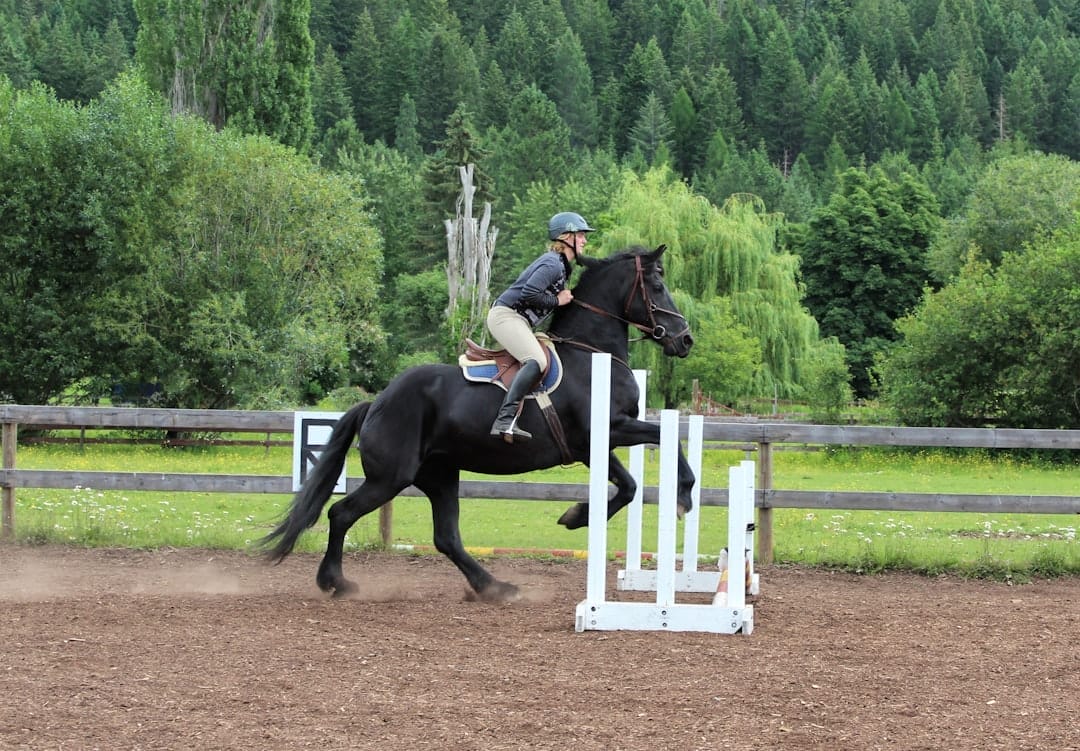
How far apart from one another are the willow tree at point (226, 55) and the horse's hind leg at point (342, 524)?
3405cm

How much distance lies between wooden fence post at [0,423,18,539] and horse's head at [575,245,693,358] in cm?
588

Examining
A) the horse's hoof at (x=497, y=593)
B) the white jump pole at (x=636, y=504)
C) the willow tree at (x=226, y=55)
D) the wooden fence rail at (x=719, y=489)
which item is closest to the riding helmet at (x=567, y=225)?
the white jump pole at (x=636, y=504)

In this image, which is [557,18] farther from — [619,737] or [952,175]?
[619,737]

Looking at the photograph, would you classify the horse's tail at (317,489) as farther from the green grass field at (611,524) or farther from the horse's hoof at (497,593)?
the horse's hoof at (497,593)

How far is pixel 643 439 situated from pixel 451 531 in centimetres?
163

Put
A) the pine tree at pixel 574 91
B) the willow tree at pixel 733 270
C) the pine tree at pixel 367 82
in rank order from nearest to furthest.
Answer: the willow tree at pixel 733 270 → the pine tree at pixel 367 82 → the pine tree at pixel 574 91

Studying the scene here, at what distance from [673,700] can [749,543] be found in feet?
8.97

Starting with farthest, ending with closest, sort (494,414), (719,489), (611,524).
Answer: (611,524) < (719,489) < (494,414)

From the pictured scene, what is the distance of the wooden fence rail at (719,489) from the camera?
402 inches

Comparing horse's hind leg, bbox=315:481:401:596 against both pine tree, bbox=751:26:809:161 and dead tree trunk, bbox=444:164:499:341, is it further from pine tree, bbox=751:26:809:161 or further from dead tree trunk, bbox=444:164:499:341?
pine tree, bbox=751:26:809:161

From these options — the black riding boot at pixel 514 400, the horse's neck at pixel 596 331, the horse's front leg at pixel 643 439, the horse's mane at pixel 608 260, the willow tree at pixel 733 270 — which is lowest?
the horse's front leg at pixel 643 439

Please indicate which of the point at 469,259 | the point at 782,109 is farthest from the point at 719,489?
the point at 782,109

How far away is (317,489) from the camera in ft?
28.6

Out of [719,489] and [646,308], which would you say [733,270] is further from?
[646,308]
